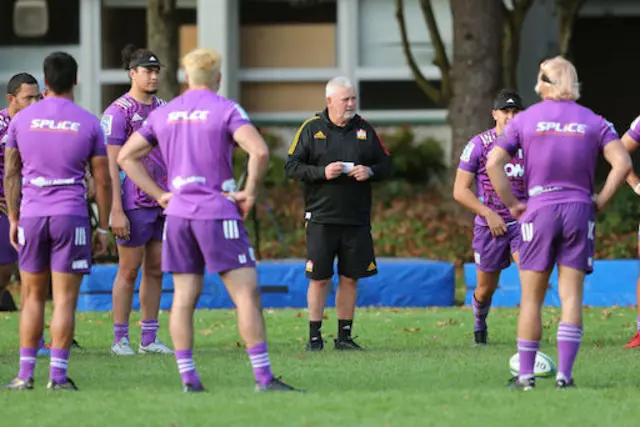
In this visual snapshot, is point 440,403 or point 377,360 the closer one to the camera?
point 440,403

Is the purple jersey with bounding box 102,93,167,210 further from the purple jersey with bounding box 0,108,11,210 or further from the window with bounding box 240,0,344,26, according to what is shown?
the window with bounding box 240,0,344,26

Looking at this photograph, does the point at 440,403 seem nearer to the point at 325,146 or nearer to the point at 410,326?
the point at 325,146

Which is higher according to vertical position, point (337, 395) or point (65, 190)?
point (65, 190)

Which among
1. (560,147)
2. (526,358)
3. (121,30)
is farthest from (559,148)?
(121,30)

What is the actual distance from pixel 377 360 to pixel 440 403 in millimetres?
2444

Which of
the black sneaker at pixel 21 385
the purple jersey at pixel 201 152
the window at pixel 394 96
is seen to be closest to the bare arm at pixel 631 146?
the purple jersey at pixel 201 152

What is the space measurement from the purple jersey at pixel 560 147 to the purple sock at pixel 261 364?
5.91ft

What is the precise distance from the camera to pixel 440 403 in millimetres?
8617

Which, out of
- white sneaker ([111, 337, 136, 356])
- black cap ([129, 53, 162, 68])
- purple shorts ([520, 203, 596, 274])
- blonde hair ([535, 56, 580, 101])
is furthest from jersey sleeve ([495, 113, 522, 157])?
white sneaker ([111, 337, 136, 356])

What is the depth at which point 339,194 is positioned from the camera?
12117 millimetres

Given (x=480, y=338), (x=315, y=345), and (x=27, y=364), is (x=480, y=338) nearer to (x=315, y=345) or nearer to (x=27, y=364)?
(x=315, y=345)

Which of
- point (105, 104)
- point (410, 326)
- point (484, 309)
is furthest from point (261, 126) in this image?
point (484, 309)

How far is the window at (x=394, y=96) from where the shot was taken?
25578mm

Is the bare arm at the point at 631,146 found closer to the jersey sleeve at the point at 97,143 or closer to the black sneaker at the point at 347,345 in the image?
the black sneaker at the point at 347,345
